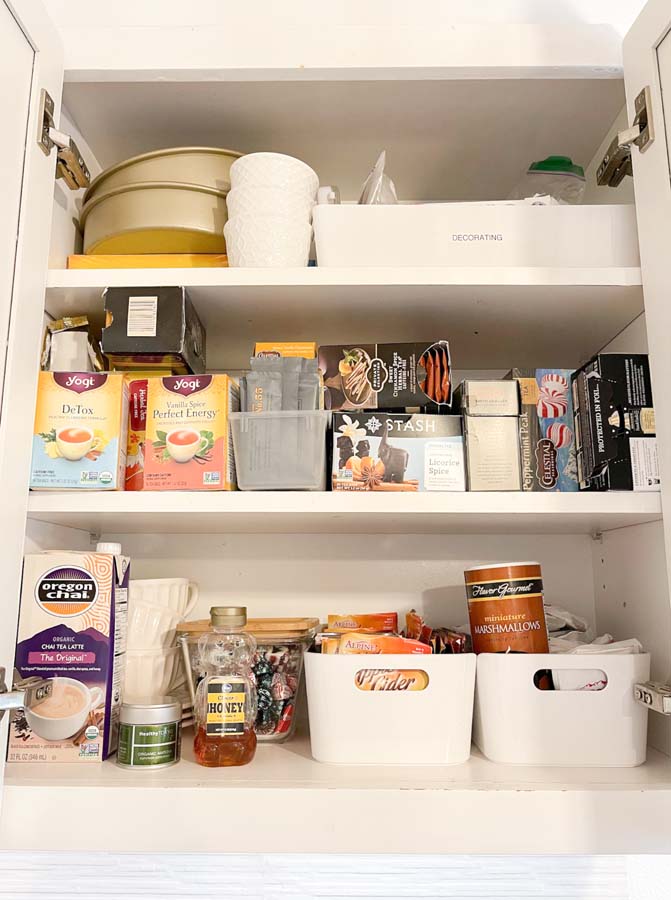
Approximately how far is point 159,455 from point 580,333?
0.68 metres

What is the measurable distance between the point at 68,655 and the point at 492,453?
59 centimetres

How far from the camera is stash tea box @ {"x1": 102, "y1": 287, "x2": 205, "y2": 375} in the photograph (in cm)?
91

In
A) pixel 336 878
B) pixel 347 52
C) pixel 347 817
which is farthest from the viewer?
pixel 336 878

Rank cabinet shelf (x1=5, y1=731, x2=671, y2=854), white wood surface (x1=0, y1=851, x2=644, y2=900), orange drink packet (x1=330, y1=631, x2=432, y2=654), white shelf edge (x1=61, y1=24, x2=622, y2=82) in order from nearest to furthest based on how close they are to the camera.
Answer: cabinet shelf (x1=5, y1=731, x2=671, y2=854), orange drink packet (x1=330, y1=631, x2=432, y2=654), white shelf edge (x1=61, y1=24, x2=622, y2=82), white wood surface (x1=0, y1=851, x2=644, y2=900)

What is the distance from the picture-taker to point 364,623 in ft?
3.25

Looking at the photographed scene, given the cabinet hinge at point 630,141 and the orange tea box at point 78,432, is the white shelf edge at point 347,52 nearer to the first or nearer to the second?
the cabinet hinge at point 630,141

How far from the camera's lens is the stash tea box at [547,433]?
2.97ft

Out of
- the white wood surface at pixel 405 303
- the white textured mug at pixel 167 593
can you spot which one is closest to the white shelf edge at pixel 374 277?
the white wood surface at pixel 405 303

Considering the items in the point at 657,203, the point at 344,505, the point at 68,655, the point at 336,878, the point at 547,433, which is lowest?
the point at 336,878

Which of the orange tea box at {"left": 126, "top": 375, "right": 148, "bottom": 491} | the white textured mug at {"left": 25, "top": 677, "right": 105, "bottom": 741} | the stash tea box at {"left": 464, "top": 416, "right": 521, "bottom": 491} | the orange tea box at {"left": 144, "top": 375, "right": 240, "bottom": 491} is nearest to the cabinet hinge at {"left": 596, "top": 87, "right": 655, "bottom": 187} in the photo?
the stash tea box at {"left": 464, "top": 416, "right": 521, "bottom": 491}

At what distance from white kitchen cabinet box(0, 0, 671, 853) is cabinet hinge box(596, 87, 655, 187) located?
0.6 inches

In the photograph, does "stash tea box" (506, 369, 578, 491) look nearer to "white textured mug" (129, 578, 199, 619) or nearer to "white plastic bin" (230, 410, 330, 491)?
"white plastic bin" (230, 410, 330, 491)

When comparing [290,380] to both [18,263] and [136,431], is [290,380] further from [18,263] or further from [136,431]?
[18,263]

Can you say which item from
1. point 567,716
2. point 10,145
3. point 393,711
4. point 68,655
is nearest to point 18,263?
point 10,145
